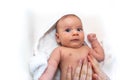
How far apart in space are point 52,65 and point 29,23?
253 mm

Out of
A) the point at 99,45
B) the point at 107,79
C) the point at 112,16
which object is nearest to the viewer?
the point at 107,79

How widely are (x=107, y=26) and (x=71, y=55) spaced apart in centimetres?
28

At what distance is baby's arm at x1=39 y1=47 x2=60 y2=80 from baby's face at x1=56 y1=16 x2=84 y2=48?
0.20 ft

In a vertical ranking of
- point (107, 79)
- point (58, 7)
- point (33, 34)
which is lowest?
point (107, 79)

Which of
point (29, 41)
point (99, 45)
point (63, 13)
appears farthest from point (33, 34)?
point (99, 45)

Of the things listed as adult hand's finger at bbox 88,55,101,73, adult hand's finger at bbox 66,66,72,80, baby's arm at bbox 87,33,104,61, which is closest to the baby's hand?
baby's arm at bbox 87,33,104,61

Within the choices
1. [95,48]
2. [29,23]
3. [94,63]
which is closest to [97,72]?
[94,63]

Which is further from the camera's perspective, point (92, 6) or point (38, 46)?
point (92, 6)

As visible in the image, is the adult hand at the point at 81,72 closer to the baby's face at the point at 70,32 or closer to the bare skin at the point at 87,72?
the bare skin at the point at 87,72

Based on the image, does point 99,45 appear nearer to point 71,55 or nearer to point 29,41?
point 71,55

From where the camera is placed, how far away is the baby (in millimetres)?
1300

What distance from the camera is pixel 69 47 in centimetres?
134

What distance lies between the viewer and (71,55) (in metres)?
1.31

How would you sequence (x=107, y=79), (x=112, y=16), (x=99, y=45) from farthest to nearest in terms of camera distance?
1. (x=112, y=16)
2. (x=99, y=45)
3. (x=107, y=79)
